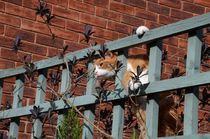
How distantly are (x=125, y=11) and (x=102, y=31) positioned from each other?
1.13 ft

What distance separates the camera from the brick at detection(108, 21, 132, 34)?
519cm

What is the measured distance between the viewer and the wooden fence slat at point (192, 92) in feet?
7.84

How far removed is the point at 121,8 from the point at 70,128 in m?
2.60

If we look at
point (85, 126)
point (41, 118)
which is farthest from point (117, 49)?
point (41, 118)

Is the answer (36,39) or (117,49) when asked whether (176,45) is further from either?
(117,49)

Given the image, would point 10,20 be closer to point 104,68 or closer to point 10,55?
point 10,55

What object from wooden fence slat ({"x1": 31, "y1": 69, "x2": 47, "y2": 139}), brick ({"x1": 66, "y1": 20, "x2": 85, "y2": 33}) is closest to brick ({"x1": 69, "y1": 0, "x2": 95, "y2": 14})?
brick ({"x1": 66, "y1": 20, "x2": 85, "y2": 33})

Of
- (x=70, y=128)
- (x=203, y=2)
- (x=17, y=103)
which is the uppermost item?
(x=203, y=2)

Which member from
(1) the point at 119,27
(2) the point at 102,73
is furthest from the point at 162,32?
(1) the point at 119,27

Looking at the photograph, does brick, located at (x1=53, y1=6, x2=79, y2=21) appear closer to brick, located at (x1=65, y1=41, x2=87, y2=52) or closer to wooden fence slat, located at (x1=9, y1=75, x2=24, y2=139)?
brick, located at (x1=65, y1=41, x2=87, y2=52)

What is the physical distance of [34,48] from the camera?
477cm

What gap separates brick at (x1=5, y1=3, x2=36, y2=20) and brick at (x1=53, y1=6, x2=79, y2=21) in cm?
22

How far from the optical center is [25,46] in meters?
4.72

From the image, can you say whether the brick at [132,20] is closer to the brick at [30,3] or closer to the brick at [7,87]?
the brick at [30,3]
